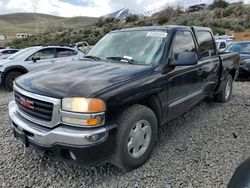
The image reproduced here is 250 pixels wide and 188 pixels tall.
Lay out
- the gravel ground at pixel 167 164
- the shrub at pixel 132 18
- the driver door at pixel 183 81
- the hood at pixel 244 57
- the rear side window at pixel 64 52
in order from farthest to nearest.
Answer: the shrub at pixel 132 18 → the rear side window at pixel 64 52 → the hood at pixel 244 57 → the driver door at pixel 183 81 → the gravel ground at pixel 167 164

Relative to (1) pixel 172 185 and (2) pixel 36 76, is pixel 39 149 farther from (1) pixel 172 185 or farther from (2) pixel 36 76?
(1) pixel 172 185

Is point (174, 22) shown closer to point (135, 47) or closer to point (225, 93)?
point (225, 93)

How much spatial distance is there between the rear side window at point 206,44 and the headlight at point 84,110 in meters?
2.78

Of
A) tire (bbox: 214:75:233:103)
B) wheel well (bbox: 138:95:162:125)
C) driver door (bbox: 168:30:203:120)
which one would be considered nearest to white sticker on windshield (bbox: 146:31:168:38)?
driver door (bbox: 168:30:203:120)

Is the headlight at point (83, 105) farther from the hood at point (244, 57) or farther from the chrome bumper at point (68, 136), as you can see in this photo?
the hood at point (244, 57)

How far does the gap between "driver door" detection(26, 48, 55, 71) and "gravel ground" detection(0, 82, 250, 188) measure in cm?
439

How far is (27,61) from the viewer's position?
8812 mm

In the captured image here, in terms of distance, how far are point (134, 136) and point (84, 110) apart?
0.78 m

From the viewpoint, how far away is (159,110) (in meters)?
3.53

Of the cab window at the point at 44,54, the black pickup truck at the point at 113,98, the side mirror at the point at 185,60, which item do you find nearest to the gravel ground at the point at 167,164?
the black pickup truck at the point at 113,98

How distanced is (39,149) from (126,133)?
96 centimetres

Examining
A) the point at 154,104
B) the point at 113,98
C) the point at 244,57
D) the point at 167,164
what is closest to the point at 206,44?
the point at 154,104

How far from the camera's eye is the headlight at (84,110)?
2654mm

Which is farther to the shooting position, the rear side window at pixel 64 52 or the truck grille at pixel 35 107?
the rear side window at pixel 64 52
